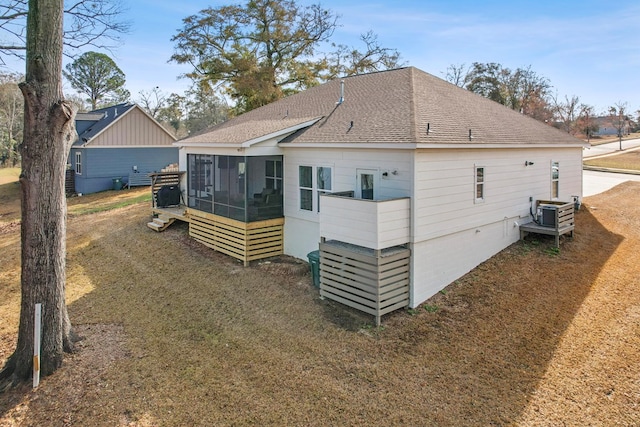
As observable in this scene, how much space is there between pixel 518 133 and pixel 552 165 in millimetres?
2246

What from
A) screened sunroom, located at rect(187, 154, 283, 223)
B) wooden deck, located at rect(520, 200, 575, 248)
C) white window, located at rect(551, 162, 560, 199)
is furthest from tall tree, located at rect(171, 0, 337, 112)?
wooden deck, located at rect(520, 200, 575, 248)

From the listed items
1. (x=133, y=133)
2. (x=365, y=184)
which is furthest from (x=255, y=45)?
(x=365, y=184)

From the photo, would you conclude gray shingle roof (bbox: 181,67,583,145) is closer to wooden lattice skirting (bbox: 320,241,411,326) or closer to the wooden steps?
wooden lattice skirting (bbox: 320,241,411,326)

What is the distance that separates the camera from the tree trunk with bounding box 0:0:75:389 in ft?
22.9

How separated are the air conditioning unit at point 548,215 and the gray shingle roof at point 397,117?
2011 millimetres

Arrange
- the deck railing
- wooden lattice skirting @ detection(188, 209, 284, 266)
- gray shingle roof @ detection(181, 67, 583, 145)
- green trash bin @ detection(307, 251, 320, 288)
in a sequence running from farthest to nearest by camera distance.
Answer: wooden lattice skirting @ detection(188, 209, 284, 266), green trash bin @ detection(307, 251, 320, 288), gray shingle roof @ detection(181, 67, 583, 145), the deck railing

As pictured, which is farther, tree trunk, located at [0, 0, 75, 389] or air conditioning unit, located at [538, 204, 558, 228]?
air conditioning unit, located at [538, 204, 558, 228]

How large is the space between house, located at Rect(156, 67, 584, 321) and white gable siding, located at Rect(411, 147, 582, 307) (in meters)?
0.04

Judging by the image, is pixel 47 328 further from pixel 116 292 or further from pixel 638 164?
pixel 638 164

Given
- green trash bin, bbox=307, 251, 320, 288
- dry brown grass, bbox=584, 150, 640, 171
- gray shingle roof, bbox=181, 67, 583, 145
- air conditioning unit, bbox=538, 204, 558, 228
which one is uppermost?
gray shingle roof, bbox=181, 67, 583, 145

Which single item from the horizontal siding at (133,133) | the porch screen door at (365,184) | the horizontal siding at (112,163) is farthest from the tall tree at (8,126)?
the porch screen door at (365,184)

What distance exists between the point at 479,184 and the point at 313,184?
4.39 meters

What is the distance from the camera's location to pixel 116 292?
10.7 m

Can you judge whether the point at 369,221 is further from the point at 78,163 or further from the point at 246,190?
the point at 78,163
